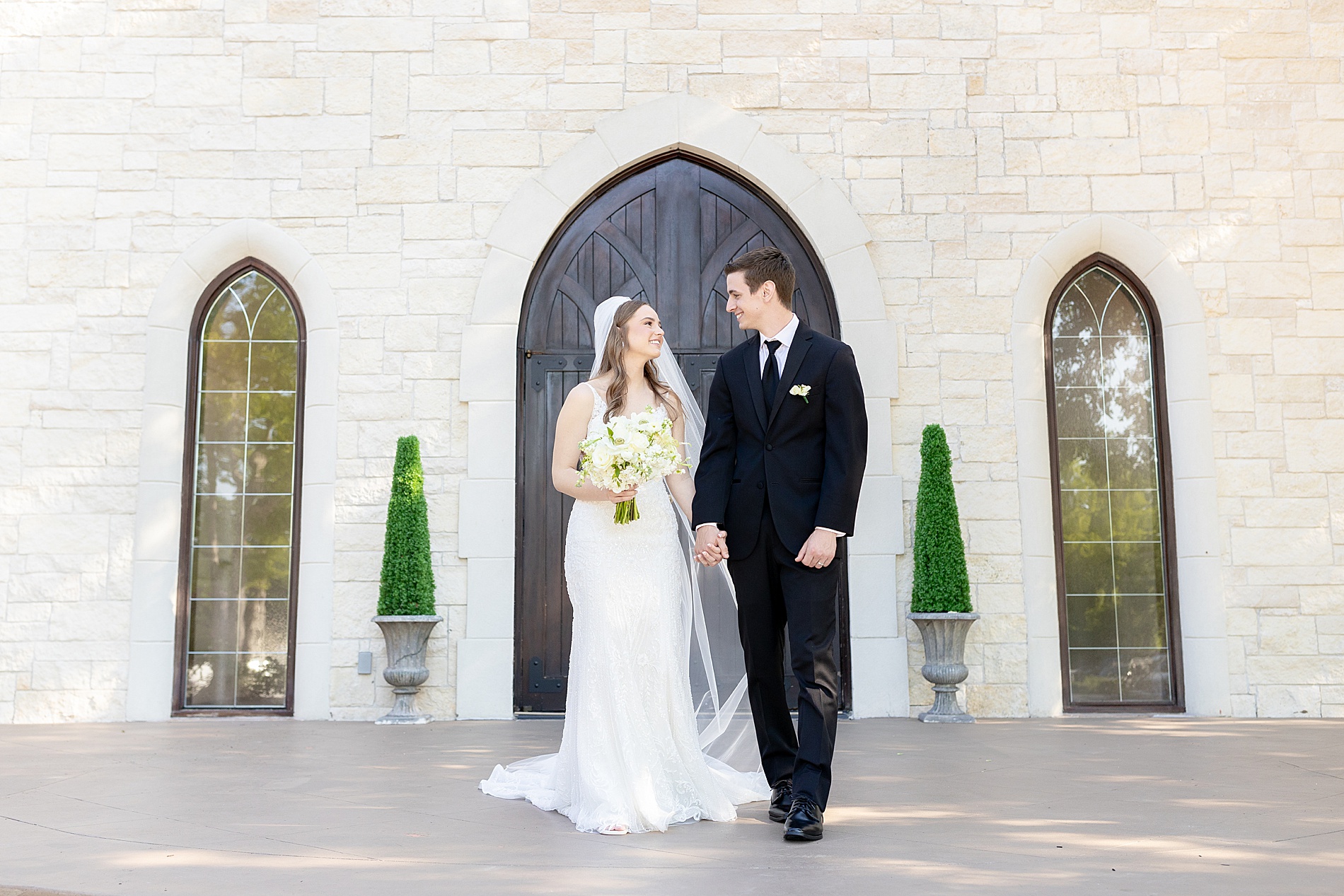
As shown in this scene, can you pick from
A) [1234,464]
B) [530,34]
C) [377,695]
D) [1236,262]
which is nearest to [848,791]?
[377,695]

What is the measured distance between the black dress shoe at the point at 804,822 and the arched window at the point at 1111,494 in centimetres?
379

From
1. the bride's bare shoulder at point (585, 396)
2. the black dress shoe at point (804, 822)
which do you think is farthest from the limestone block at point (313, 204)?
the black dress shoe at point (804, 822)

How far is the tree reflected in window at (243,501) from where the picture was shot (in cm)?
616

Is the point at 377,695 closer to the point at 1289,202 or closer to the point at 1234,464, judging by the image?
the point at 1234,464

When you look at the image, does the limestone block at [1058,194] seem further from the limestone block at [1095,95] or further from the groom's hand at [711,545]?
the groom's hand at [711,545]

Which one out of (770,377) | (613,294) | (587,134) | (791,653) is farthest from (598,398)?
(587,134)

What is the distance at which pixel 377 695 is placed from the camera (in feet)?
19.6

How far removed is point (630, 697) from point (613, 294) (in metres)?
3.44

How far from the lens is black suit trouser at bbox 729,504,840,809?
3057 mm

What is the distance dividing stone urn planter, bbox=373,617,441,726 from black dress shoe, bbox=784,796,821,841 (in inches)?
130

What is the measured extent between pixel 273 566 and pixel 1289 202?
6728 millimetres

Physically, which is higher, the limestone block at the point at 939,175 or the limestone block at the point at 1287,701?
the limestone block at the point at 939,175

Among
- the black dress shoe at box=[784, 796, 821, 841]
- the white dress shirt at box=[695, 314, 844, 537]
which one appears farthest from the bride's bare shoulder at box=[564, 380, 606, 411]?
the black dress shoe at box=[784, 796, 821, 841]

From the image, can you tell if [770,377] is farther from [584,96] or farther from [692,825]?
[584,96]
